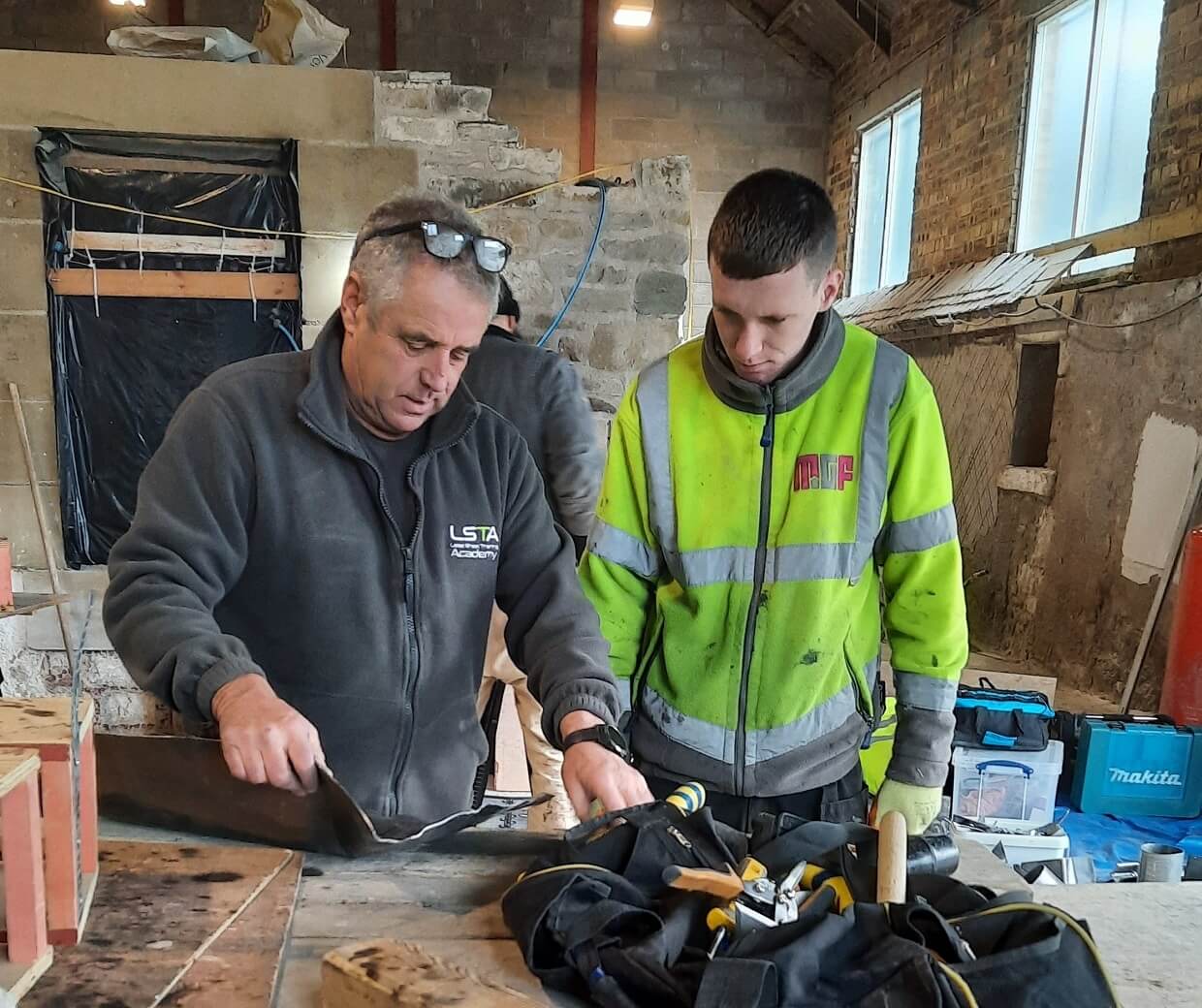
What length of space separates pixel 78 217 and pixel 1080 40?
18.2ft

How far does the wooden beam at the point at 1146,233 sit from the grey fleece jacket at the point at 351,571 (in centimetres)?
437

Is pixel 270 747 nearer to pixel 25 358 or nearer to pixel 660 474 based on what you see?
pixel 660 474

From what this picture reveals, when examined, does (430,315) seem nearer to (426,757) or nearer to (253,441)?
(253,441)

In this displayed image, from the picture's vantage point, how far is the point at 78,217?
3988 millimetres

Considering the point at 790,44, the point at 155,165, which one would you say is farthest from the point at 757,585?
the point at 790,44

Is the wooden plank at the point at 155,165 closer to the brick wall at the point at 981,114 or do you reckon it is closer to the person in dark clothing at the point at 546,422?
the person in dark clothing at the point at 546,422

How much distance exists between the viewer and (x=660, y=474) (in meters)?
1.60

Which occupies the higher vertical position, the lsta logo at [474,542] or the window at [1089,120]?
the window at [1089,120]

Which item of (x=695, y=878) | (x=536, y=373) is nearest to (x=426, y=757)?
(x=695, y=878)

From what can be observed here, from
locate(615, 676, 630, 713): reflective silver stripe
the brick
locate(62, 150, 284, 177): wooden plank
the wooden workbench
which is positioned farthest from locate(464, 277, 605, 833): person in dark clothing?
the brick

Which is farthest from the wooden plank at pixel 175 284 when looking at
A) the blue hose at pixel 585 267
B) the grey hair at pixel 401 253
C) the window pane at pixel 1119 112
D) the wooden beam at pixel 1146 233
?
the window pane at pixel 1119 112

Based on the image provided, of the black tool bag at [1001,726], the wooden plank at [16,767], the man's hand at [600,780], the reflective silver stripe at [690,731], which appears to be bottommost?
the black tool bag at [1001,726]

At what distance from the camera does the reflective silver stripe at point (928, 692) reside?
1.62 m

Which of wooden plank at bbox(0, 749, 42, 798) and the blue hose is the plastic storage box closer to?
the blue hose
